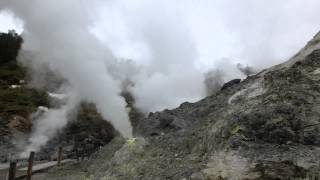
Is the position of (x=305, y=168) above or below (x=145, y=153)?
below

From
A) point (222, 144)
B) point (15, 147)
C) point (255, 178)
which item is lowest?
point (255, 178)

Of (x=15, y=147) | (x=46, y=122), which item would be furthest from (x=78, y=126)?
(x=15, y=147)

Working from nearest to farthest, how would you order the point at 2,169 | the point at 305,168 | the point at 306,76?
the point at 305,168 → the point at 306,76 → the point at 2,169

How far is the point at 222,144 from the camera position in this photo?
46.3 feet

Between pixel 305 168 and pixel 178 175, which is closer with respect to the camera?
pixel 305 168

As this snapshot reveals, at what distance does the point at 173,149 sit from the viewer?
16.8m

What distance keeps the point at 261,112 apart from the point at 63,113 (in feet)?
100

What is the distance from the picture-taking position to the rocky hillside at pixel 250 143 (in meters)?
12.7

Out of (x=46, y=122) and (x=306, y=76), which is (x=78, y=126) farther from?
(x=306, y=76)

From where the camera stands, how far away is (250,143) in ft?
44.8

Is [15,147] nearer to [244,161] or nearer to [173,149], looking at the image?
[173,149]

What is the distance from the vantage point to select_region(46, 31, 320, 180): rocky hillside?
12.7 metres

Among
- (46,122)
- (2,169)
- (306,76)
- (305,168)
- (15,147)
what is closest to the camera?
(305,168)

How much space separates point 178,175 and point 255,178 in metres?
2.44
